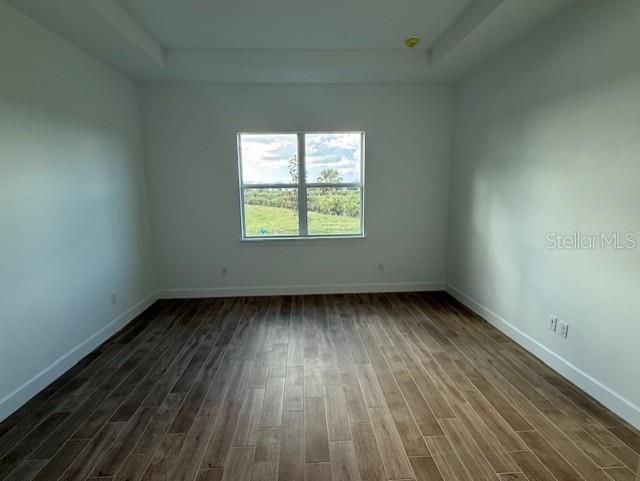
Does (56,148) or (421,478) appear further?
(56,148)

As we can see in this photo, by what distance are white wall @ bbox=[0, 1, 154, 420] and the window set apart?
1438 millimetres

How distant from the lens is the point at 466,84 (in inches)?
153

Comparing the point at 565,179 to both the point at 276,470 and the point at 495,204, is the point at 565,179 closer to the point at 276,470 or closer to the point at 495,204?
the point at 495,204

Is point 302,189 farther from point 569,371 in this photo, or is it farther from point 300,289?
point 569,371

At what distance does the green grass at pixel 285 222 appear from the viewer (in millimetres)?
4383

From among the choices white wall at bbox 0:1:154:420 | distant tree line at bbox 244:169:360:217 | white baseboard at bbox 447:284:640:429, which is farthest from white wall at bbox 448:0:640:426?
white wall at bbox 0:1:154:420

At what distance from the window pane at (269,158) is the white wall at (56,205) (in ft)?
4.47

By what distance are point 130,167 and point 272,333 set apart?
8.30 feet

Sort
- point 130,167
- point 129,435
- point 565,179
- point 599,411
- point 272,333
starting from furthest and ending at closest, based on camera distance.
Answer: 1. point 130,167
2. point 272,333
3. point 565,179
4. point 599,411
5. point 129,435

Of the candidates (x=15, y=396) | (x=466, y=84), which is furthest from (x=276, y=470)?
(x=466, y=84)

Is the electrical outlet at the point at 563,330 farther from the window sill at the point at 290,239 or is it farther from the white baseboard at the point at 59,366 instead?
the white baseboard at the point at 59,366

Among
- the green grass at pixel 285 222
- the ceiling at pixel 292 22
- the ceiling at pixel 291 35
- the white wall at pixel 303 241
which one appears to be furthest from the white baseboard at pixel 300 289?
the ceiling at pixel 292 22

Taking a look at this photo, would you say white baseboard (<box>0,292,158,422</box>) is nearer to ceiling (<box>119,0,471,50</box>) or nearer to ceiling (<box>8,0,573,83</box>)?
ceiling (<box>8,0,573,83</box>)

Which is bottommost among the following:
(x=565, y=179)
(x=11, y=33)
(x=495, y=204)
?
(x=495, y=204)
